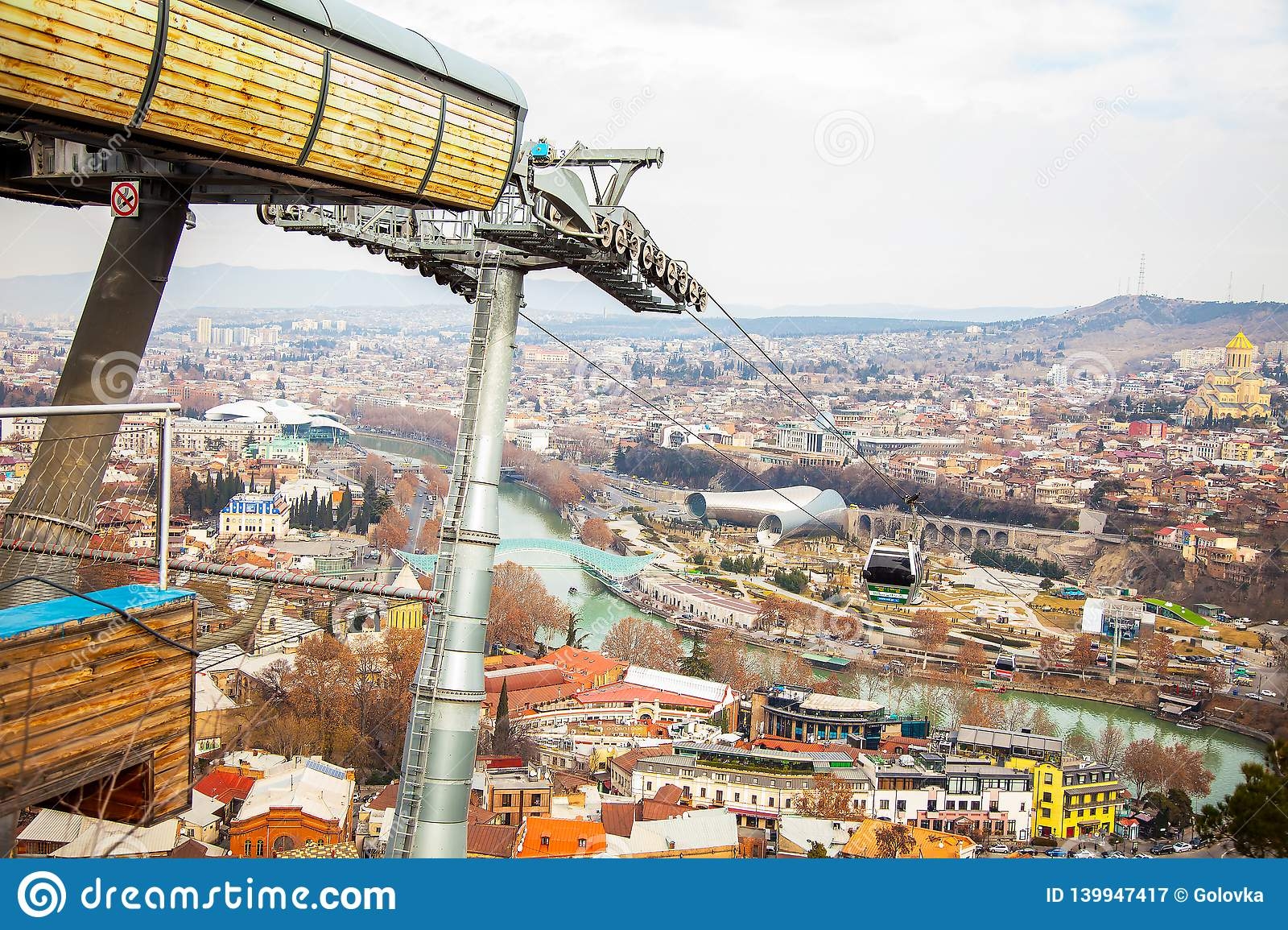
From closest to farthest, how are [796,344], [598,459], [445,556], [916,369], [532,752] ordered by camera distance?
[445,556], [532,752], [598,459], [916,369], [796,344]

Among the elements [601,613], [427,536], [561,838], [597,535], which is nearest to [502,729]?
[561,838]

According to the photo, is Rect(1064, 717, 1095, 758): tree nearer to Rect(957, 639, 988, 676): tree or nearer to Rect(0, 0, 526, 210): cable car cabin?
Rect(957, 639, 988, 676): tree

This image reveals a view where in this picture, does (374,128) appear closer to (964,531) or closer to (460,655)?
(460,655)

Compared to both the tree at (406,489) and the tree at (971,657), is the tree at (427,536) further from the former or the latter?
the tree at (971,657)

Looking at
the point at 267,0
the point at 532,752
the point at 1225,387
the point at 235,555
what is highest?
the point at 1225,387

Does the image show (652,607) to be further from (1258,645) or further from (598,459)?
(598,459)

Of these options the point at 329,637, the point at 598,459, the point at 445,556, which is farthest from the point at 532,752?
the point at 598,459
